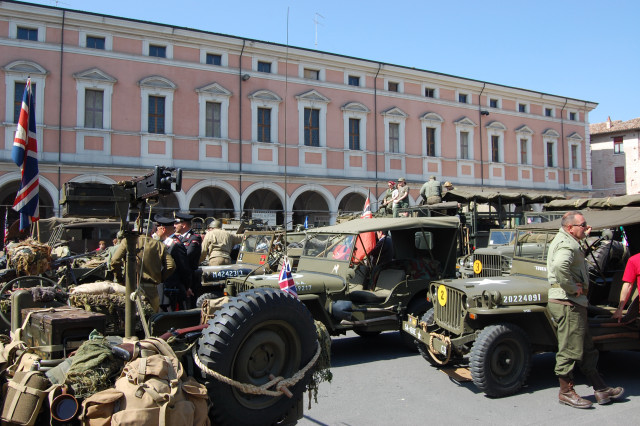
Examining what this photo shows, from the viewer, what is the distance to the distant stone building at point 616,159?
3656 centimetres

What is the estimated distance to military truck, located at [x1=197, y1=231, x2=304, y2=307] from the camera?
8.95 m

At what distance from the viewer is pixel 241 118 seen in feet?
70.4

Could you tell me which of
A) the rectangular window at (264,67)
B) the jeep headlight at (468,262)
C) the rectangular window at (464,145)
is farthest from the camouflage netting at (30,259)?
the rectangular window at (464,145)

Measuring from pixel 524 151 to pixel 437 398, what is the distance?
26.9 m

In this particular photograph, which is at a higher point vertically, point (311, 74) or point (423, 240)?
point (311, 74)

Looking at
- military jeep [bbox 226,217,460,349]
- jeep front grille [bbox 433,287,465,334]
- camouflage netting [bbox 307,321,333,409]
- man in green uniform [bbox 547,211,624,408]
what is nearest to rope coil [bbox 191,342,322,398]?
camouflage netting [bbox 307,321,333,409]

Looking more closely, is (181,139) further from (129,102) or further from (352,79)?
(352,79)

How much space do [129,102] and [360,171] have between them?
10.5 meters

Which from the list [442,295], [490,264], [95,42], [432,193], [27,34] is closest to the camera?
[442,295]

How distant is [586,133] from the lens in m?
32.2

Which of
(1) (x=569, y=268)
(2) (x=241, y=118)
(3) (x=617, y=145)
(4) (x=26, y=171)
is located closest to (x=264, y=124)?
(2) (x=241, y=118)

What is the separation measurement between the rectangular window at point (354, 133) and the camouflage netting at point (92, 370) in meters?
21.8

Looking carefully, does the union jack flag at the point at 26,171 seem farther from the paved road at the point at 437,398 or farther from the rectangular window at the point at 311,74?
the rectangular window at the point at 311,74

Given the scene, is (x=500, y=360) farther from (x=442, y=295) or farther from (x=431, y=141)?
(x=431, y=141)
